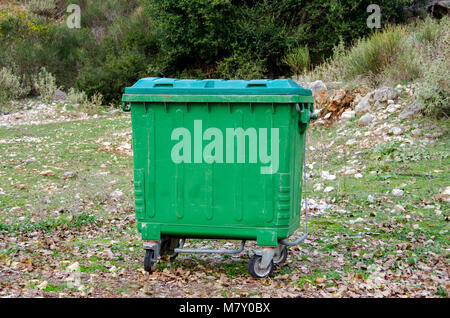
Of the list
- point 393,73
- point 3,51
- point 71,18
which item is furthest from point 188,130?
point 71,18

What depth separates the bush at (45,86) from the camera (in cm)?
1377

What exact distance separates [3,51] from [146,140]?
12041 millimetres

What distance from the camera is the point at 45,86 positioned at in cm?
1427

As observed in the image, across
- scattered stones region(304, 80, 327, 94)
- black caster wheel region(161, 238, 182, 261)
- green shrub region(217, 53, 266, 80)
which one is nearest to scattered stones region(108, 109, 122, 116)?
green shrub region(217, 53, 266, 80)

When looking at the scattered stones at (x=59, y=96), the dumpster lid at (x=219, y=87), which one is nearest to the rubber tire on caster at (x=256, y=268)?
the dumpster lid at (x=219, y=87)

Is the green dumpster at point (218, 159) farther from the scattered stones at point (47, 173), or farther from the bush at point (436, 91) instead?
the bush at point (436, 91)

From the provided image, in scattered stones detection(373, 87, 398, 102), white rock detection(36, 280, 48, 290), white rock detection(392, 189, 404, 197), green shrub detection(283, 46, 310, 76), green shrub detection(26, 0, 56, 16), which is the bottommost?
white rock detection(392, 189, 404, 197)

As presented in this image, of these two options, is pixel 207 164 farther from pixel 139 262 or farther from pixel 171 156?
pixel 139 262

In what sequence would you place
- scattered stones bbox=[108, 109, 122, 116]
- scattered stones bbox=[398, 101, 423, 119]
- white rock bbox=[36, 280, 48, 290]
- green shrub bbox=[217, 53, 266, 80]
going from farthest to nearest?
green shrub bbox=[217, 53, 266, 80], scattered stones bbox=[108, 109, 122, 116], scattered stones bbox=[398, 101, 423, 119], white rock bbox=[36, 280, 48, 290]

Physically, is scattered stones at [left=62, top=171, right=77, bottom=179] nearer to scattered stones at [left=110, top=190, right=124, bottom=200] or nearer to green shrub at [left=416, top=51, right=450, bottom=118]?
scattered stones at [left=110, top=190, right=124, bottom=200]

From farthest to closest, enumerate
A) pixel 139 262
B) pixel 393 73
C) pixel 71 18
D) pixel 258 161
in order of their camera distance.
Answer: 1. pixel 71 18
2. pixel 393 73
3. pixel 139 262
4. pixel 258 161

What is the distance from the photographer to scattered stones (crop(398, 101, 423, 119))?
8789 millimetres

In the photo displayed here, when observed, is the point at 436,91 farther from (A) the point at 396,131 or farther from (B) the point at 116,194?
(B) the point at 116,194
